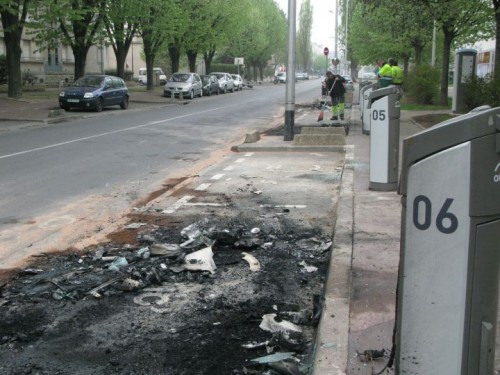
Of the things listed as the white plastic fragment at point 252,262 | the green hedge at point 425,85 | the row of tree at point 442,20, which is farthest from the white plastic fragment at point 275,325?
the green hedge at point 425,85

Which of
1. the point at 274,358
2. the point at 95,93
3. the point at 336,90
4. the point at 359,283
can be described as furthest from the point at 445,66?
the point at 274,358

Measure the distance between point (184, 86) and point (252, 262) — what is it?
109 feet

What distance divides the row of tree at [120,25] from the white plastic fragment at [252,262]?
61.0 ft

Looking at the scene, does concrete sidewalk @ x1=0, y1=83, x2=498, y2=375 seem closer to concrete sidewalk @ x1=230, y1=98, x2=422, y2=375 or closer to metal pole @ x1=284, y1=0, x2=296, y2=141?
concrete sidewalk @ x1=230, y1=98, x2=422, y2=375

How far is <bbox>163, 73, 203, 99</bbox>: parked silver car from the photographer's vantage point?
3769 cm

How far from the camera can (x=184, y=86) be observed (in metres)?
37.8

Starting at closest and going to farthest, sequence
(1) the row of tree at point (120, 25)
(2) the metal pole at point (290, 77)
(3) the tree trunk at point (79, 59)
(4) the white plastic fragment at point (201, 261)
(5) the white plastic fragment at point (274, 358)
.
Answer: (5) the white plastic fragment at point (274, 358)
(4) the white plastic fragment at point (201, 261)
(2) the metal pole at point (290, 77)
(1) the row of tree at point (120, 25)
(3) the tree trunk at point (79, 59)

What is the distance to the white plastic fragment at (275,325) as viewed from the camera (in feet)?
13.3

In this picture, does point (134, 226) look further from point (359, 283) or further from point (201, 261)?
point (359, 283)

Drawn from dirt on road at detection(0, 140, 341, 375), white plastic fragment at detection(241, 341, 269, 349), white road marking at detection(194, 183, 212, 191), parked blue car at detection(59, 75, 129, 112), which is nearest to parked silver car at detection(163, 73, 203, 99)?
parked blue car at detection(59, 75, 129, 112)

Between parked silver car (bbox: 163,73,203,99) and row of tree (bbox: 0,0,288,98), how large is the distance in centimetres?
293

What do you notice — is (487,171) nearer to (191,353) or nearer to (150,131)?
(191,353)

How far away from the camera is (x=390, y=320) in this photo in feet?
12.8

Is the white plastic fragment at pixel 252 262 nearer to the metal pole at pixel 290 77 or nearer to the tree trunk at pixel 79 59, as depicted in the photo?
the metal pole at pixel 290 77
